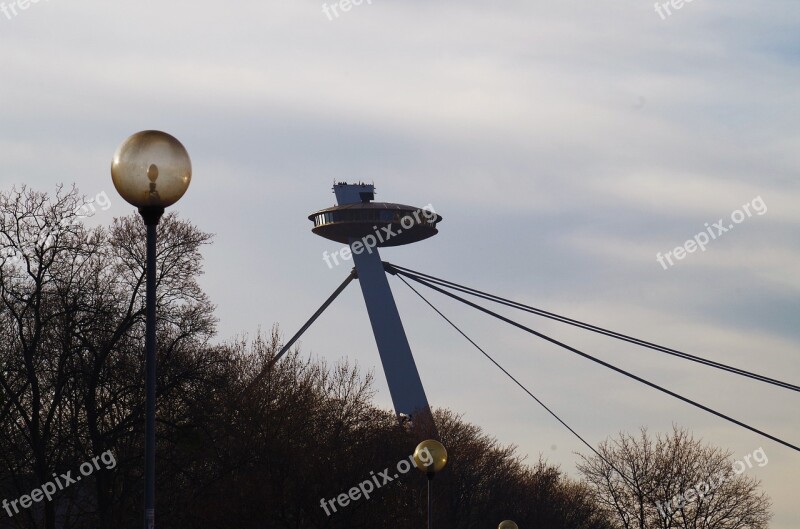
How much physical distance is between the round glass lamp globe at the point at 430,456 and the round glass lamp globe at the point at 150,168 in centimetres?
1232

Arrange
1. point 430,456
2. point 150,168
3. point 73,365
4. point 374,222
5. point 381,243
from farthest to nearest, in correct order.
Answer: point 381,243
point 374,222
point 73,365
point 430,456
point 150,168

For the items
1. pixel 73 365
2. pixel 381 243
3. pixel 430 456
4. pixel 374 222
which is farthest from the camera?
pixel 381 243

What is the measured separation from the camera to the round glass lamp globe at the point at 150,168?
33.1 feet

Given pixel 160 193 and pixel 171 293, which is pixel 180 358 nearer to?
pixel 171 293

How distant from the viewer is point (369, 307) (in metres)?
79.8

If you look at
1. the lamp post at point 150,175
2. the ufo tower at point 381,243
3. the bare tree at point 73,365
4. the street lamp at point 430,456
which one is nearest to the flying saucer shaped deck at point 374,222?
the ufo tower at point 381,243

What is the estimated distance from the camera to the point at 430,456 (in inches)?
858

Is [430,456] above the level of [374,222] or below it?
below

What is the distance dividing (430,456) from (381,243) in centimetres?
6552

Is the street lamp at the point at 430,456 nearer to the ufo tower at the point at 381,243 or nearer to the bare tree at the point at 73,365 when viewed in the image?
the bare tree at the point at 73,365

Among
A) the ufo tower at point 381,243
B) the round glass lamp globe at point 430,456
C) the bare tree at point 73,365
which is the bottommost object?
the round glass lamp globe at point 430,456

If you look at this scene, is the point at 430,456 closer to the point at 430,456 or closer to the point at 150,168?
the point at 430,456

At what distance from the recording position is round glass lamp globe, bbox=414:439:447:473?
21781 millimetres

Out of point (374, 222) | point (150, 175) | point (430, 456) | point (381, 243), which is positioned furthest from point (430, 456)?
point (381, 243)
